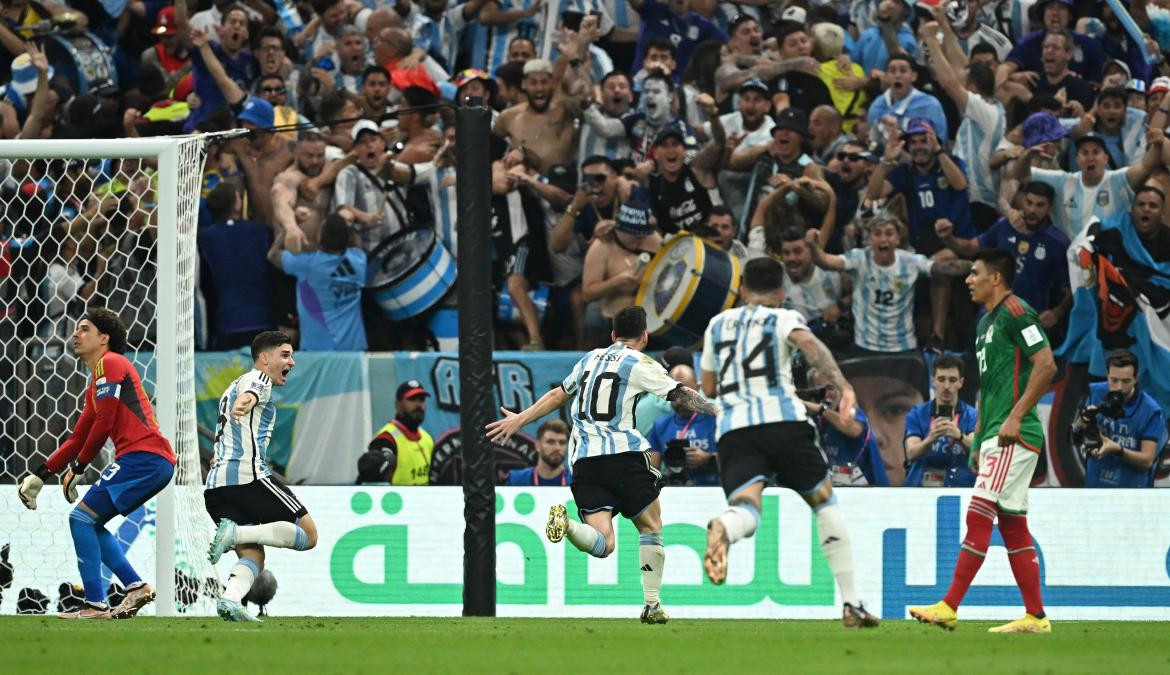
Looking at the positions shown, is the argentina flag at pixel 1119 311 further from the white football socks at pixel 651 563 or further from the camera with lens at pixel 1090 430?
the white football socks at pixel 651 563

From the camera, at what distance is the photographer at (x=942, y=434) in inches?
535

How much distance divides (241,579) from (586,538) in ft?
6.95

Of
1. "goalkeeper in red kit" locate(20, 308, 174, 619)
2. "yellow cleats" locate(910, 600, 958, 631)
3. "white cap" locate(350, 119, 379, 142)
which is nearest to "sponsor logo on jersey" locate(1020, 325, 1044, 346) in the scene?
"yellow cleats" locate(910, 600, 958, 631)

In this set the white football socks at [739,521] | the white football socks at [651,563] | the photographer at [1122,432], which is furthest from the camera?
the photographer at [1122,432]

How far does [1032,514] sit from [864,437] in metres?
1.60

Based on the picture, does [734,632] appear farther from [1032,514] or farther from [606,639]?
[1032,514]

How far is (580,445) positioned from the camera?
10.3 m

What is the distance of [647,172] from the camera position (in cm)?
1531

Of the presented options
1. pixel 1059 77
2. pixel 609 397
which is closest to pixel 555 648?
pixel 609 397

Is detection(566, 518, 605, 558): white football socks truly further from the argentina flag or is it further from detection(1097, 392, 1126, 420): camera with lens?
the argentina flag

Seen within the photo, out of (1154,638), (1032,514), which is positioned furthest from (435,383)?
(1154,638)

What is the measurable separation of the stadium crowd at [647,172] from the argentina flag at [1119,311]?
0.08 ft

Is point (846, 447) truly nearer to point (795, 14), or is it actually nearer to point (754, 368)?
point (754, 368)

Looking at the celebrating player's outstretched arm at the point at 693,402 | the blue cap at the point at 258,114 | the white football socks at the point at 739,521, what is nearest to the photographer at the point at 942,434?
the celebrating player's outstretched arm at the point at 693,402
